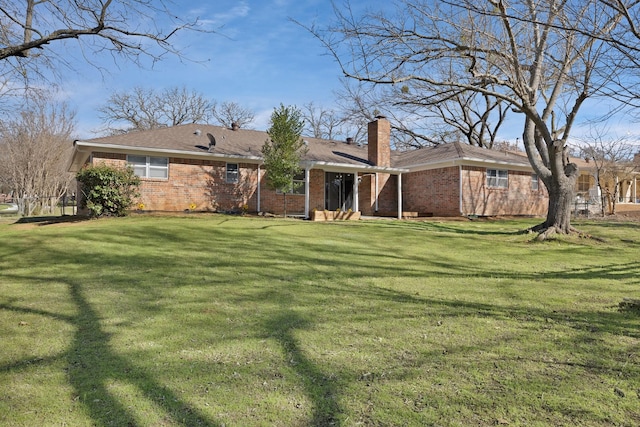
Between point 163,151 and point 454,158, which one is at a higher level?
point 454,158

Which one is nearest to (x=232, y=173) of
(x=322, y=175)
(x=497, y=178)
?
(x=322, y=175)

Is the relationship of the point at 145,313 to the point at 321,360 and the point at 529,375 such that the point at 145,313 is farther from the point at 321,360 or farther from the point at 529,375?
the point at 529,375

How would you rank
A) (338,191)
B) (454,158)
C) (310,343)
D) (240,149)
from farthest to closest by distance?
(338,191) < (454,158) < (240,149) < (310,343)

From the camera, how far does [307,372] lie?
→ 3.01 meters

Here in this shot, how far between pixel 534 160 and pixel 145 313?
12.4 meters

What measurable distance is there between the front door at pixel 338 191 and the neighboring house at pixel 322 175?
0.18 ft

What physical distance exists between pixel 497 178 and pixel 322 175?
32.5 feet

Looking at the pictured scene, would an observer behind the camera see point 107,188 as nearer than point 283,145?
Yes

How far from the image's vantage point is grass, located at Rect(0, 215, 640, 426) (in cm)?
249

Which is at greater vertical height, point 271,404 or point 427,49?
point 427,49

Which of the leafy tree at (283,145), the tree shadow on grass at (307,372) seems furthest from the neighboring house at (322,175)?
the tree shadow on grass at (307,372)

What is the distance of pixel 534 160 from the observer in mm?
12617

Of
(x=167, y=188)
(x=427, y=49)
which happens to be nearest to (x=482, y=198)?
(x=427, y=49)

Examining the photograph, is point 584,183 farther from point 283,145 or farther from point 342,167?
point 283,145
